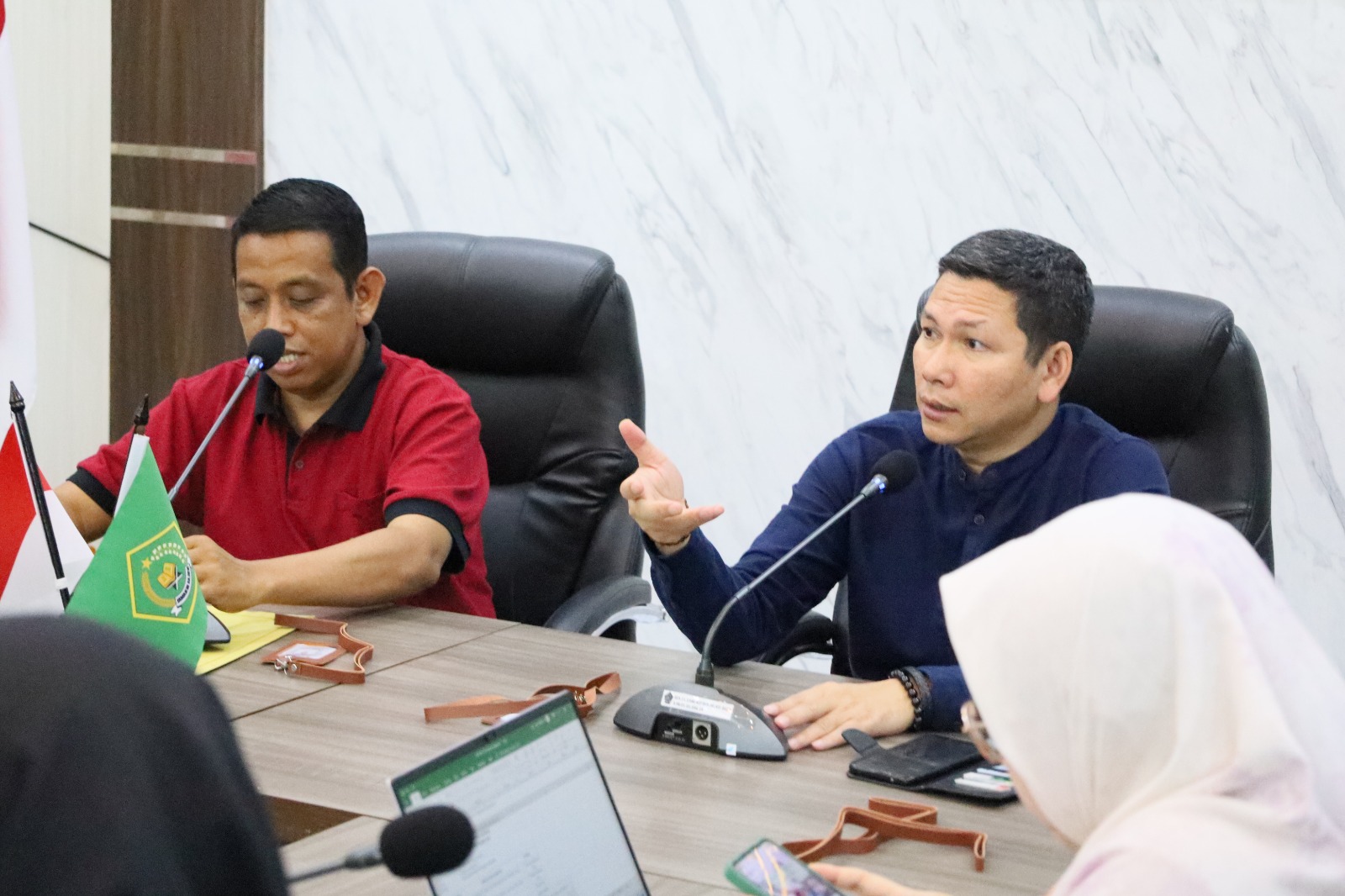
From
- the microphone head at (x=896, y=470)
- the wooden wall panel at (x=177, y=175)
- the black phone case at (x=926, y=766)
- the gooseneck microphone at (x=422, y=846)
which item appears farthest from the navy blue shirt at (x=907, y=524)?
the wooden wall panel at (x=177, y=175)

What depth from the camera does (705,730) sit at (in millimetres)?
1474

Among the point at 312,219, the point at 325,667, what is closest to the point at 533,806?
the point at 325,667

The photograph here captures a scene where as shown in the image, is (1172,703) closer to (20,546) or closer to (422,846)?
(422,846)

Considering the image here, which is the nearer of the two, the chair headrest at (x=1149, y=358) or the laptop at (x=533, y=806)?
the laptop at (x=533, y=806)

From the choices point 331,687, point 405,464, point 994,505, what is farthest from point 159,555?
point 994,505

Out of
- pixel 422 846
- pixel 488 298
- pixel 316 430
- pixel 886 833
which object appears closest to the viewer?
pixel 422 846

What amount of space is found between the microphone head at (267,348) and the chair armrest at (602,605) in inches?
19.8

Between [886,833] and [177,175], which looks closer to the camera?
[886,833]

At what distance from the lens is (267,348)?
185cm

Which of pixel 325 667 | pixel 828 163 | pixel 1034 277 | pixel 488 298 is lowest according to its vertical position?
pixel 325 667

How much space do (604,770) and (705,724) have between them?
0.14m

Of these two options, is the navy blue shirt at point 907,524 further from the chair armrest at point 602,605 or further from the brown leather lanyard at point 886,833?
the brown leather lanyard at point 886,833

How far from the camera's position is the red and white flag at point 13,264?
5.77 feet

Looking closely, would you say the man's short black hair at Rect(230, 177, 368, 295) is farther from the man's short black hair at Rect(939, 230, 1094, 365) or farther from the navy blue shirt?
the man's short black hair at Rect(939, 230, 1094, 365)
